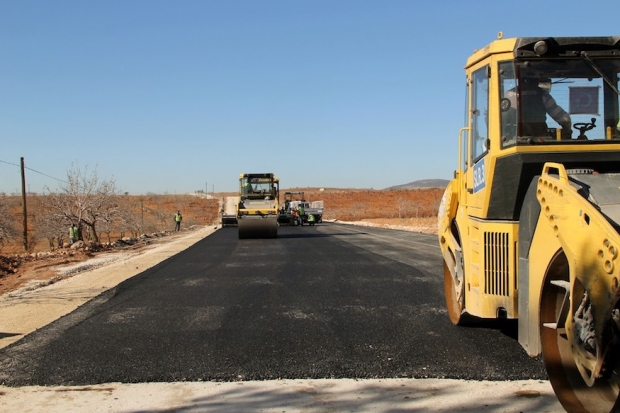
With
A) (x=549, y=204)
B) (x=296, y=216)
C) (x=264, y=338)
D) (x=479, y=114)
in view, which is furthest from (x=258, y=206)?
(x=549, y=204)

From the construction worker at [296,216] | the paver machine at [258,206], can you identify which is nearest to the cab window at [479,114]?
the paver machine at [258,206]

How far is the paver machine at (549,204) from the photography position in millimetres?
3402

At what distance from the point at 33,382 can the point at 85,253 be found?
1712cm

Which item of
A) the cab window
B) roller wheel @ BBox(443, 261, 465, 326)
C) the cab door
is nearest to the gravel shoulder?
roller wheel @ BBox(443, 261, 465, 326)

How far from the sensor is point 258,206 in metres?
28.4

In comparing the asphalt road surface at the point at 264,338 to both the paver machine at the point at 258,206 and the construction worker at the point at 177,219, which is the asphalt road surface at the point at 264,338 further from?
the construction worker at the point at 177,219

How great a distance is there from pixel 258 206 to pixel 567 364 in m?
24.9

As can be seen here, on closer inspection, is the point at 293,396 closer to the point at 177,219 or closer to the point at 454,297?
the point at 454,297

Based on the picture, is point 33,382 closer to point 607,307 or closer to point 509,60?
point 607,307

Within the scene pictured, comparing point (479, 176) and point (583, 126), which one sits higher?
point (583, 126)

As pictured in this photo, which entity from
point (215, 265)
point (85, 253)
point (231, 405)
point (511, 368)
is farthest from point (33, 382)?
point (85, 253)

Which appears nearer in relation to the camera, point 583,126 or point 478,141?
point 583,126

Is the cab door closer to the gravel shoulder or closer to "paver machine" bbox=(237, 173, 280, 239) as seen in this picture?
the gravel shoulder

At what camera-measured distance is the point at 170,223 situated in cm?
6781
